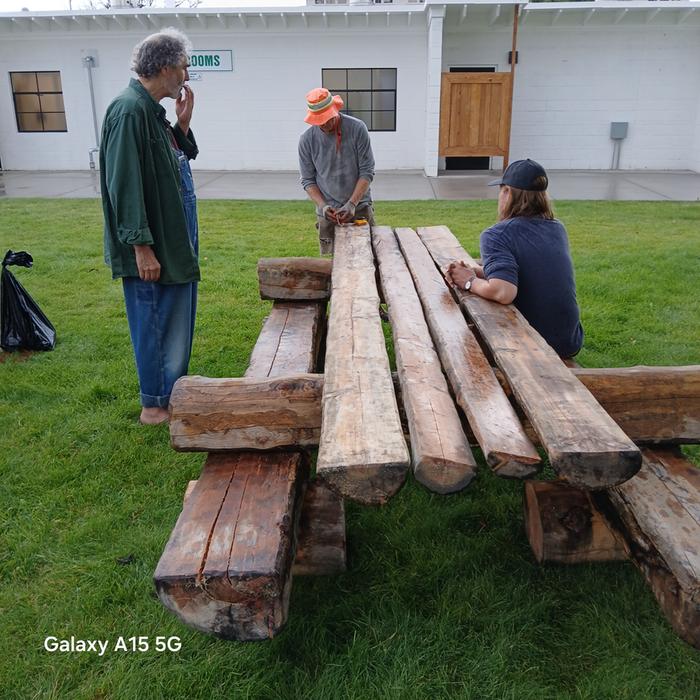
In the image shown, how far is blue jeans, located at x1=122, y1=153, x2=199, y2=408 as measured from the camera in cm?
356

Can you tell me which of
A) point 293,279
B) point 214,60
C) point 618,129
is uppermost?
point 214,60

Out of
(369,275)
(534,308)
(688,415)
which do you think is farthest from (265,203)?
(688,415)

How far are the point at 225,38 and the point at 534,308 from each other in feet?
48.7

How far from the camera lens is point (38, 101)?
16.7 metres

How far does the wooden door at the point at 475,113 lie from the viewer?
560 inches

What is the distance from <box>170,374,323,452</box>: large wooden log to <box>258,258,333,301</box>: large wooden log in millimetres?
2253

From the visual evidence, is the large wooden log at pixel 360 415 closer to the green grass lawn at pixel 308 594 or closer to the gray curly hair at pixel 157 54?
the green grass lawn at pixel 308 594

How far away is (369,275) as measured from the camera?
3611 millimetres

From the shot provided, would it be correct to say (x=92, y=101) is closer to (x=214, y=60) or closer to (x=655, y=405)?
(x=214, y=60)

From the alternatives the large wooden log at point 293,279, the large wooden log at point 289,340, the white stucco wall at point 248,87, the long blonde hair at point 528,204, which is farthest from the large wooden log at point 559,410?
the white stucco wall at point 248,87

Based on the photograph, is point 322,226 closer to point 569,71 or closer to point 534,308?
point 534,308

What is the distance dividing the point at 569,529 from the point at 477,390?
2.63 ft

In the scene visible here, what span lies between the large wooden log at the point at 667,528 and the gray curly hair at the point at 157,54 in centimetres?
274

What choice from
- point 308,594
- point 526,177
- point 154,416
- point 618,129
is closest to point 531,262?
point 526,177
